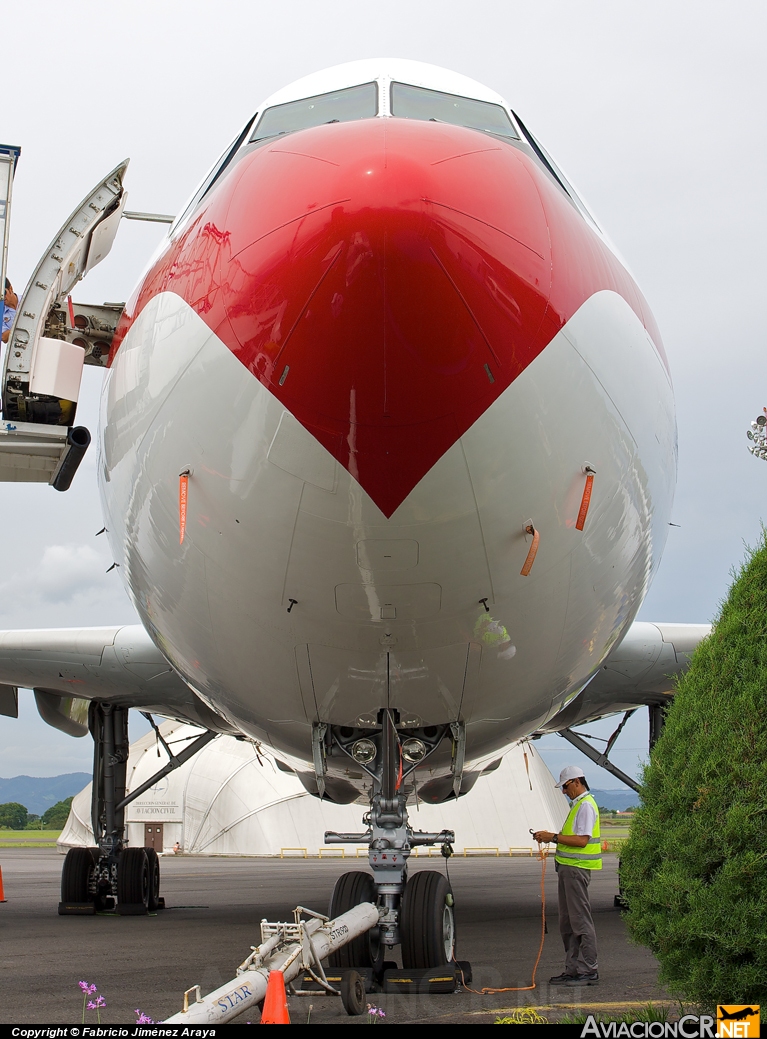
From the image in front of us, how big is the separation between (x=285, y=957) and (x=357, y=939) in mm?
822

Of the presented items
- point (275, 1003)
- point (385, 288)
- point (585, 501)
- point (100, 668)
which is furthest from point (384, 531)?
point (100, 668)

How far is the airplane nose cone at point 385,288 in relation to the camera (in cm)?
326

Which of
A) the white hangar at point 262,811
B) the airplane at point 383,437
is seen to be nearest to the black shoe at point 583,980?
the airplane at point 383,437

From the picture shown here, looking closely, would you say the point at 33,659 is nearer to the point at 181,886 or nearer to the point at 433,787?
the point at 433,787

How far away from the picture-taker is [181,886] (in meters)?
18.4

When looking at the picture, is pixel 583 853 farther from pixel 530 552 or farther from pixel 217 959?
Result: pixel 530 552

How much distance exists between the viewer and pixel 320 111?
15.5 feet

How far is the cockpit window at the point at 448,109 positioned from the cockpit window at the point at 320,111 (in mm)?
131

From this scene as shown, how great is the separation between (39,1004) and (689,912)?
355 centimetres

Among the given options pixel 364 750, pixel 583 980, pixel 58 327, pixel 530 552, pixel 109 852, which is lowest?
pixel 109 852

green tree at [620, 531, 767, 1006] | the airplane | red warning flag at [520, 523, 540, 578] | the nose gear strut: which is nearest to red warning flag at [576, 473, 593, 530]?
the airplane

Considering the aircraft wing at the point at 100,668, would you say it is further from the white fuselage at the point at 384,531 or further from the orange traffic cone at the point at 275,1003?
the orange traffic cone at the point at 275,1003

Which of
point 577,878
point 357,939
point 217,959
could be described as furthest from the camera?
point 217,959

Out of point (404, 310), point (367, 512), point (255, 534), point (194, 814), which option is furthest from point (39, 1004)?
point (194, 814)
